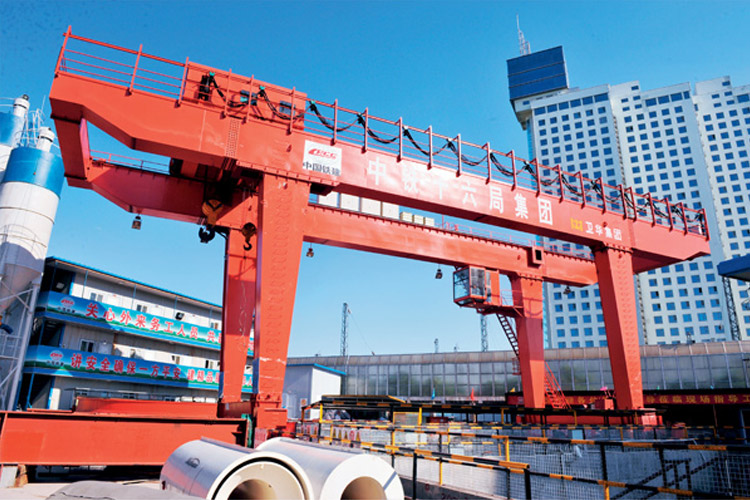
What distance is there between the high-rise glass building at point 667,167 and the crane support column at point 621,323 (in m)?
59.2

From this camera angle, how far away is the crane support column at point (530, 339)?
853 inches

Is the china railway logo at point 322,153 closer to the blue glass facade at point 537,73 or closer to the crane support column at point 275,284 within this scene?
the crane support column at point 275,284

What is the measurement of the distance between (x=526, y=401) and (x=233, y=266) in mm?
14585

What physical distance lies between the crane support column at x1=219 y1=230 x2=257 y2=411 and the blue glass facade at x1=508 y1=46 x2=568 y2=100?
10986 cm

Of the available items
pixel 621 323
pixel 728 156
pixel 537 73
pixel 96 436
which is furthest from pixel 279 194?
pixel 537 73

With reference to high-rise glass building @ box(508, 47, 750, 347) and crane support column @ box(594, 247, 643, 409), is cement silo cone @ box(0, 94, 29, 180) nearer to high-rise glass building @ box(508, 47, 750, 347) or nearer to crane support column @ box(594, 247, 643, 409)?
crane support column @ box(594, 247, 643, 409)

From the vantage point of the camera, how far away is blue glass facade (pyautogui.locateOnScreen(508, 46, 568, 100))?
11020cm

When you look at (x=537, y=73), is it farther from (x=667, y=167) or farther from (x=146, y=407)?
(x=146, y=407)

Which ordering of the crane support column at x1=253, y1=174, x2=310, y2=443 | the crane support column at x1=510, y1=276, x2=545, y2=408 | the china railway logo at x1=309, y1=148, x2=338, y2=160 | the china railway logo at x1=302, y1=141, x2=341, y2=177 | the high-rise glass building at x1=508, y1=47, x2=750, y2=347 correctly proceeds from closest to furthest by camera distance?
the crane support column at x1=253, y1=174, x2=310, y2=443 → the china railway logo at x1=302, y1=141, x2=341, y2=177 → the china railway logo at x1=309, y1=148, x2=338, y2=160 → the crane support column at x1=510, y1=276, x2=545, y2=408 → the high-rise glass building at x1=508, y1=47, x2=750, y2=347

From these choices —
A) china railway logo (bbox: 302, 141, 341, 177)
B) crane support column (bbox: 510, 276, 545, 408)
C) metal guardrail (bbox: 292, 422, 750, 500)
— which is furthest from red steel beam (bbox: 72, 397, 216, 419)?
crane support column (bbox: 510, 276, 545, 408)

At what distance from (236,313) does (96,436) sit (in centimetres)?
618

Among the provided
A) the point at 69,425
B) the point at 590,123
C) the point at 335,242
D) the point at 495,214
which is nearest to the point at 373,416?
the point at 335,242

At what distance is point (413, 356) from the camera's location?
47625mm

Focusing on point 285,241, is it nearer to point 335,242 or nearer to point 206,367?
point 335,242
